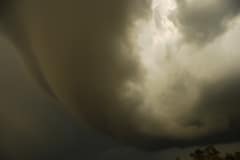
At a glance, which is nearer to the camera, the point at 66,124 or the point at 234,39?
the point at 234,39

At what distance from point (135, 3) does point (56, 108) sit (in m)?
1.20

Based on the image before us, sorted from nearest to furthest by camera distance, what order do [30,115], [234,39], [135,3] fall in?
[135,3], [234,39], [30,115]

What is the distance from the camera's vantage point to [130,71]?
298cm

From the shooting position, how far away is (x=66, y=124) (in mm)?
3111

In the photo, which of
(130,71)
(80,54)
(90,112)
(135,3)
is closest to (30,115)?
(90,112)

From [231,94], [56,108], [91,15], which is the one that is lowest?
[56,108]

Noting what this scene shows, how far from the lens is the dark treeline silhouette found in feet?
9.30

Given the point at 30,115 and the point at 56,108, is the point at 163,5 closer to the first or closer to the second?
the point at 56,108

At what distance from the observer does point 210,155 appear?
113 inches

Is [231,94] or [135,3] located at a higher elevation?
[135,3]

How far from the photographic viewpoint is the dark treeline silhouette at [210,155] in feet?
9.30

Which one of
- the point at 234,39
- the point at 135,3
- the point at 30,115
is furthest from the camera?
the point at 30,115

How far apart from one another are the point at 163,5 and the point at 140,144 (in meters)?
1.27

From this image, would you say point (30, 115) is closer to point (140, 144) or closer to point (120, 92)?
point (120, 92)
